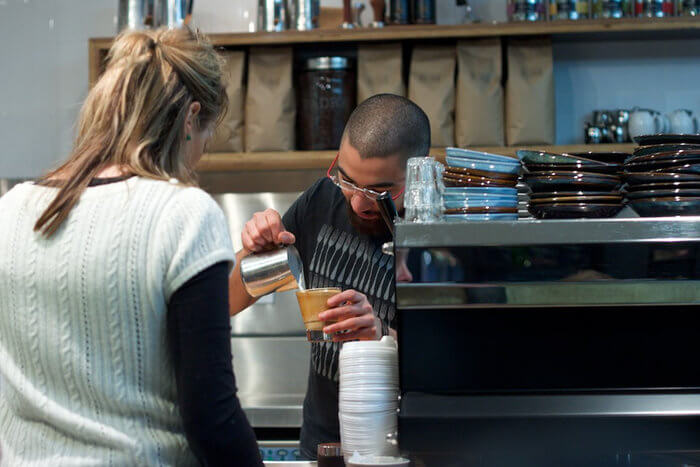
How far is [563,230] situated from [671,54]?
246 centimetres

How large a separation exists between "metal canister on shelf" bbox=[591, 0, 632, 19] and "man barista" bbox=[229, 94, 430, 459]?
150 centimetres

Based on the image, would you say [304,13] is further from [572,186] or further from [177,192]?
[177,192]

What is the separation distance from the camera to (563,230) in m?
1.23

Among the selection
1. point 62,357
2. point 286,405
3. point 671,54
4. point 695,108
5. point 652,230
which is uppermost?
point 671,54

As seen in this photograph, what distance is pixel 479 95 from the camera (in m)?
3.14

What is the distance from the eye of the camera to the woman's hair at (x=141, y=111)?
45.5 inches

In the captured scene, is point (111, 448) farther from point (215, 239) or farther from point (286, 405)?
point (286, 405)

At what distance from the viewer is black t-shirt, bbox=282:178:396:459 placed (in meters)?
1.91

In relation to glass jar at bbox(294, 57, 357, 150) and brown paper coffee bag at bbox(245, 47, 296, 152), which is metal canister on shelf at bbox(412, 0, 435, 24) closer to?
glass jar at bbox(294, 57, 357, 150)

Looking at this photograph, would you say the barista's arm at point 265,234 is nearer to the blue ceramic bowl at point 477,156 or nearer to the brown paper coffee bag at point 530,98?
the blue ceramic bowl at point 477,156

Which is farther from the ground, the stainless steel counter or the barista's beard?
the stainless steel counter

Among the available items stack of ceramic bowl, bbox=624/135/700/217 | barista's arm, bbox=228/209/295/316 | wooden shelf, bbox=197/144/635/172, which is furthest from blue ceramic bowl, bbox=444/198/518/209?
wooden shelf, bbox=197/144/635/172

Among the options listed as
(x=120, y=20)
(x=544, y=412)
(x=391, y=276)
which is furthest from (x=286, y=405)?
(x=544, y=412)

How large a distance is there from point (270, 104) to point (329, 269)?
136 centimetres
